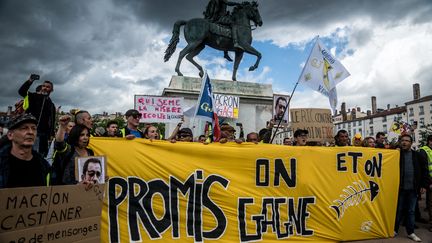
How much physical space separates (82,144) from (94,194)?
86 cm

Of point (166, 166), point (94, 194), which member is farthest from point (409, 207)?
point (94, 194)

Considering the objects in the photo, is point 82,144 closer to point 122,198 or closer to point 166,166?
point 122,198

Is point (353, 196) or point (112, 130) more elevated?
point (112, 130)

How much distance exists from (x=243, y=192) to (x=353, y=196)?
2082 mm

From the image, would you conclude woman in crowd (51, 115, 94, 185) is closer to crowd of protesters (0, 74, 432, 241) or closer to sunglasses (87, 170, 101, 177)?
crowd of protesters (0, 74, 432, 241)

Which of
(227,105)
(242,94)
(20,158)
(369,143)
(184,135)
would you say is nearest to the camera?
(20,158)

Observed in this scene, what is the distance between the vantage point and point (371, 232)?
5.50 meters

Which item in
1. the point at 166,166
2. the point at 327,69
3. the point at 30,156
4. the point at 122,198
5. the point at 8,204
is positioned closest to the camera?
the point at 8,204

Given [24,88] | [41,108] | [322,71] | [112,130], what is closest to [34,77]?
[24,88]

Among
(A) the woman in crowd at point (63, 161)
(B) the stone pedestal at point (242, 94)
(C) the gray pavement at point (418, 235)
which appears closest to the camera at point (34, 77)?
(A) the woman in crowd at point (63, 161)

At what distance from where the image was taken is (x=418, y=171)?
5902 mm

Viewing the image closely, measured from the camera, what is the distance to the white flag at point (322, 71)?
670 cm

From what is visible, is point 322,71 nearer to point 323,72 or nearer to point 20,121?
point 323,72

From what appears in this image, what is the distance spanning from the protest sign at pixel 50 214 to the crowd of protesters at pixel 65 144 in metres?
0.21
